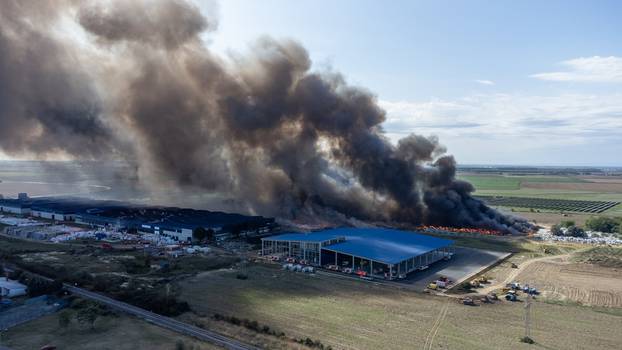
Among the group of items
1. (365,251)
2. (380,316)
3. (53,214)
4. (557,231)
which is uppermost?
(53,214)

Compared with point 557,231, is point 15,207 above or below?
above

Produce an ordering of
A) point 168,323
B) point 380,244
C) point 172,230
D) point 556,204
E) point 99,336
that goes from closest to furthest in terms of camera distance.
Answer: point 99,336
point 168,323
point 380,244
point 172,230
point 556,204

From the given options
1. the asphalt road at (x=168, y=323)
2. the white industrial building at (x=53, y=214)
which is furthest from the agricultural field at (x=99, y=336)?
the white industrial building at (x=53, y=214)

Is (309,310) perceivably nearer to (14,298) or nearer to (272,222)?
(14,298)

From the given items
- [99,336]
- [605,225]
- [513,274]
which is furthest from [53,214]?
[605,225]

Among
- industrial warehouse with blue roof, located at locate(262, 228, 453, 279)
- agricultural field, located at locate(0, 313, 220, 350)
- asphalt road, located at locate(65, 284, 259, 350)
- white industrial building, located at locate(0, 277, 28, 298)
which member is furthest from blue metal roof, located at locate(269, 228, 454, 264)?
white industrial building, located at locate(0, 277, 28, 298)

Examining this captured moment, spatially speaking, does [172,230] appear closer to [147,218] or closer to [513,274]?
[147,218]

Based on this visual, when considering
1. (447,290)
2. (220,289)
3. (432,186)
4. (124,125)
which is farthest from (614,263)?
(124,125)
